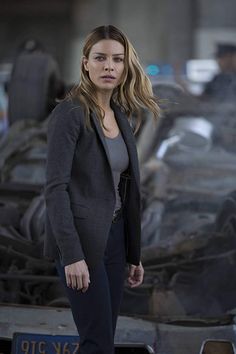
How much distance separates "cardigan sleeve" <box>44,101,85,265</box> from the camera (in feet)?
8.29

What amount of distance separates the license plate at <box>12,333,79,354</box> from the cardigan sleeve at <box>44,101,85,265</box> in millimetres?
805

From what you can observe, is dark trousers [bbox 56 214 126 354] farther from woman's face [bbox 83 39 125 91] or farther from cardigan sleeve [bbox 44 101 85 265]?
woman's face [bbox 83 39 125 91]

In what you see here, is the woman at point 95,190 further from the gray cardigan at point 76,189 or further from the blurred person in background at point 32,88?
the blurred person in background at point 32,88

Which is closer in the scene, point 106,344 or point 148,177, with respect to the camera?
point 106,344

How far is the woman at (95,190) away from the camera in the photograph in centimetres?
256

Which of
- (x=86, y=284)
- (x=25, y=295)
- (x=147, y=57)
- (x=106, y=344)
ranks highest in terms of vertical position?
(x=86, y=284)

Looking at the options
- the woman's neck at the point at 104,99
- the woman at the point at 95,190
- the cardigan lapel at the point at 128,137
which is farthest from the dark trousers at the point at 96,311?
the woman's neck at the point at 104,99

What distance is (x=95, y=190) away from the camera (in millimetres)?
2619

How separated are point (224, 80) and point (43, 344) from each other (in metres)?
4.32

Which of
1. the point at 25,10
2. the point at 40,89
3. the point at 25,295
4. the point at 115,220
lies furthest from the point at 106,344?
the point at 25,10

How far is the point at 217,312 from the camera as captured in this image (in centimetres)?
378

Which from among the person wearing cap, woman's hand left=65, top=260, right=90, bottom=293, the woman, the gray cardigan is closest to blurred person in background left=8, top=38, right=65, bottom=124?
the person wearing cap

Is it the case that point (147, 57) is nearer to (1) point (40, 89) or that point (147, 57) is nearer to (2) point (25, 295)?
(1) point (40, 89)

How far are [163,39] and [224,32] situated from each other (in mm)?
1970
